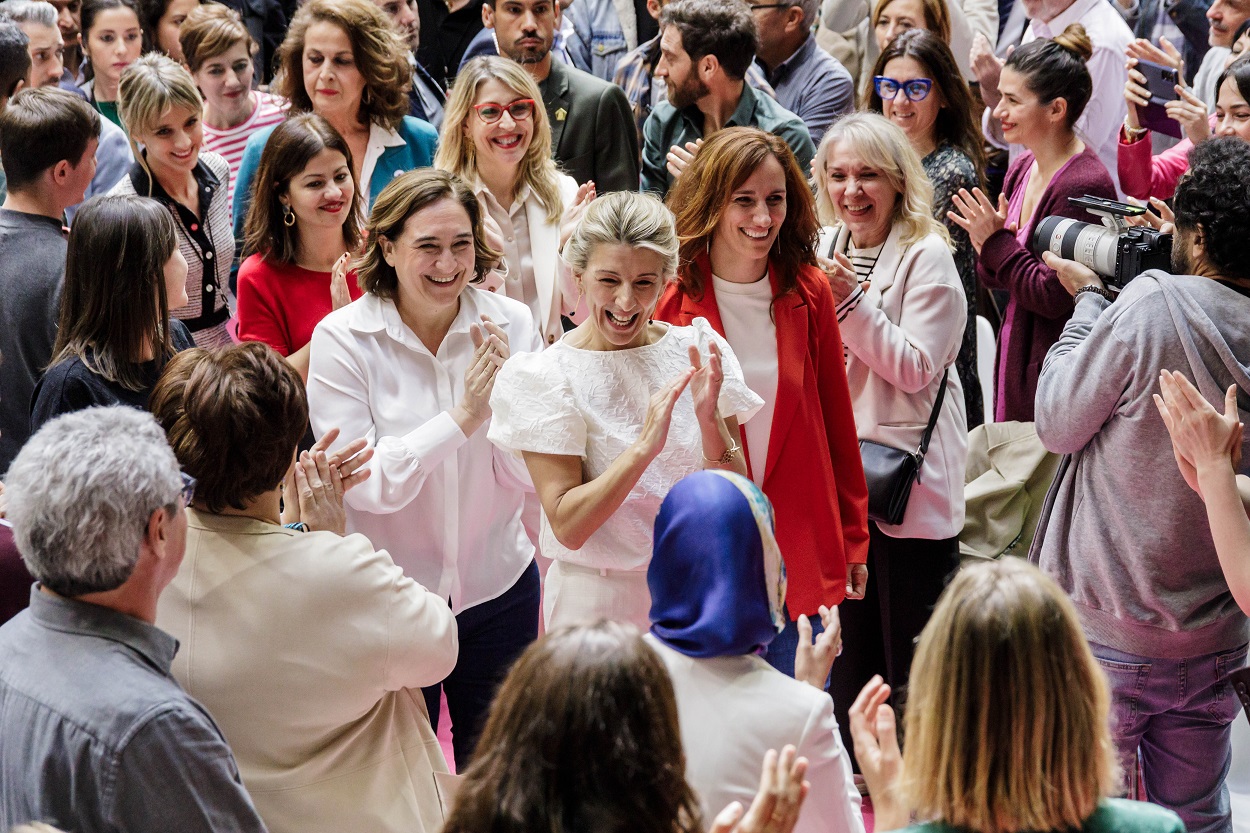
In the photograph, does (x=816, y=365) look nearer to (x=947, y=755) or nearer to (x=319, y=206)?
(x=319, y=206)

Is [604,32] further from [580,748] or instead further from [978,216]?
[580,748]

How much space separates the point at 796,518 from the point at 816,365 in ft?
1.19

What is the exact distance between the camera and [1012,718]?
63.4 inches

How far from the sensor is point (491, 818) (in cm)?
144

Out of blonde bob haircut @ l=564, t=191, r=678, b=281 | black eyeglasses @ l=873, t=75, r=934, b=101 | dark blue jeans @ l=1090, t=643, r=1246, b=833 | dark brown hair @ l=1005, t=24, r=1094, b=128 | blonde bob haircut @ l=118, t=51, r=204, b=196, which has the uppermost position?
dark brown hair @ l=1005, t=24, r=1094, b=128

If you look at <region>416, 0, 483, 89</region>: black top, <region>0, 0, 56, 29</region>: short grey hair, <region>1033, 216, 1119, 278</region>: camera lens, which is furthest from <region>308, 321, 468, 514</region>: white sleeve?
<region>416, 0, 483, 89</region>: black top

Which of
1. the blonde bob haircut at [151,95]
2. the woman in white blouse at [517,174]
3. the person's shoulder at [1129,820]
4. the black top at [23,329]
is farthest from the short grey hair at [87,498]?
the blonde bob haircut at [151,95]

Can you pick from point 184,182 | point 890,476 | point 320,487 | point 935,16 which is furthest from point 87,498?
point 935,16

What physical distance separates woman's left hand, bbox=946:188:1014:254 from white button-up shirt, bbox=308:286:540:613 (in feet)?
5.47

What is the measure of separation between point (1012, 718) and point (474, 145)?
8.74 ft

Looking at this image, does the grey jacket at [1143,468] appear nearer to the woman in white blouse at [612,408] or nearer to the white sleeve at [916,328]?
the white sleeve at [916,328]

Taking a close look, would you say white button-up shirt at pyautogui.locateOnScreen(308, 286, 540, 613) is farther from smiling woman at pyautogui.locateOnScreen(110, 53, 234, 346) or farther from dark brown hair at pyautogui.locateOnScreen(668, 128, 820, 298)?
smiling woman at pyautogui.locateOnScreen(110, 53, 234, 346)

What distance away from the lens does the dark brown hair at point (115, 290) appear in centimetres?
272

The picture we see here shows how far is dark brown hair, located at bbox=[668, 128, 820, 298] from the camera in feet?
9.82
